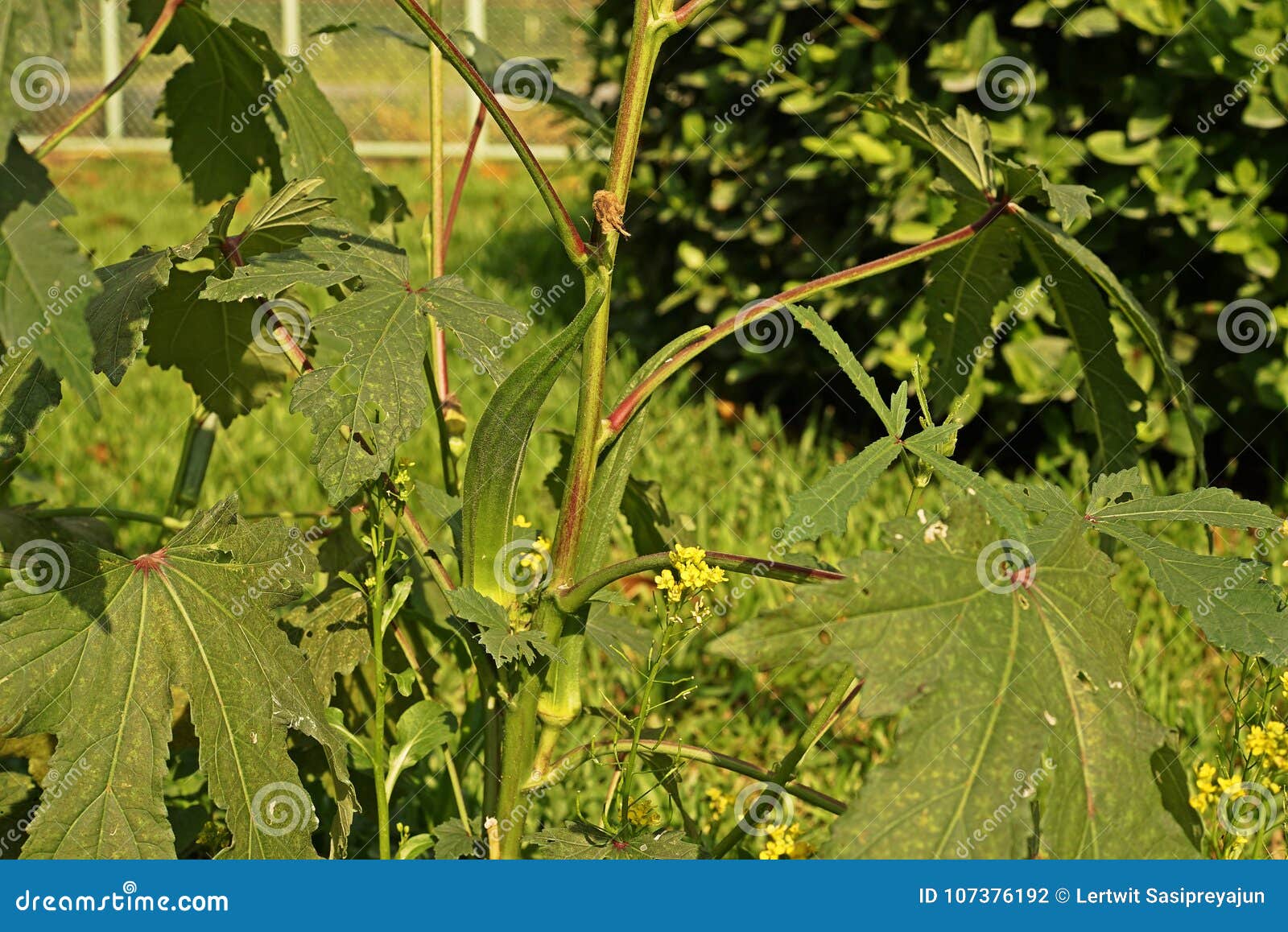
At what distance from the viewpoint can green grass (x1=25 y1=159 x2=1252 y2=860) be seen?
2395 millimetres

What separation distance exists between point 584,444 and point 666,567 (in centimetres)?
16

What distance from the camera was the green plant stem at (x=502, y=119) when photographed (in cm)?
120

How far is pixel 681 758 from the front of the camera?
139 centimetres

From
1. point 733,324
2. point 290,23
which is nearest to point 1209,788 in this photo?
point 733,324

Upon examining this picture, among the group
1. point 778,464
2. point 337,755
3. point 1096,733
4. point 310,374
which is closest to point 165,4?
point 310,374

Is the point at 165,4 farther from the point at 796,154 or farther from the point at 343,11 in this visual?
the point at 343,11
